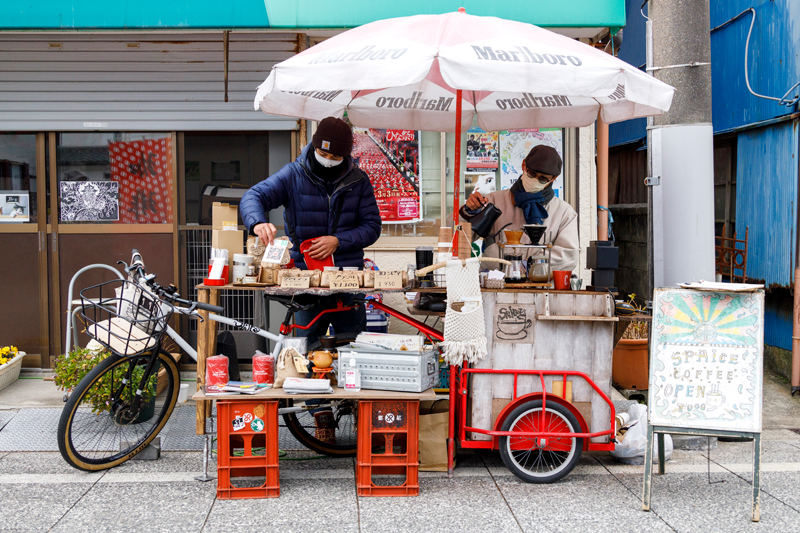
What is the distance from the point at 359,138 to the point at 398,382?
3.57 meters

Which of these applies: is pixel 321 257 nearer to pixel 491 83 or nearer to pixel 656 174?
pixel 491 83

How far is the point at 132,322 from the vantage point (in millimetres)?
4441

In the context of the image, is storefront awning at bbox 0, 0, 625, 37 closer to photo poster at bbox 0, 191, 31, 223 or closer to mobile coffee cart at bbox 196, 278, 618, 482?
photo poster at bbox 0, 191, 31, 223

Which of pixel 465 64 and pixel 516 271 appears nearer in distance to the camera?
pixel 465 64

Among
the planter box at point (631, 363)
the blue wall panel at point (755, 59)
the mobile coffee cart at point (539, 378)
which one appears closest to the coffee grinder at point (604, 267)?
the mobile coffee cart at point (539, 378)

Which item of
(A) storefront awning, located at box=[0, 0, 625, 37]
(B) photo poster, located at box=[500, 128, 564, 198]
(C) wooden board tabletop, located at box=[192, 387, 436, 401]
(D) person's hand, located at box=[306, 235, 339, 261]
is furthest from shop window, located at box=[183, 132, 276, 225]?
(C) wooden board tabletop, located at box=[192, 387, 436, 401]

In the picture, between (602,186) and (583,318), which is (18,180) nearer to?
(583,318)

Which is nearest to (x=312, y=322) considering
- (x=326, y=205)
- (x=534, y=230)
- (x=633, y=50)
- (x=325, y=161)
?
(x=326, y=205)

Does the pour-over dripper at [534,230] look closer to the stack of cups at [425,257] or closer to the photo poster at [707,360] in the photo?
the stack of cups at [425,257]

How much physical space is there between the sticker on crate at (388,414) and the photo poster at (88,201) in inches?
171

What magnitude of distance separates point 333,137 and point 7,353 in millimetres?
4467

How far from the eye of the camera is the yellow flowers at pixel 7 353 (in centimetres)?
664

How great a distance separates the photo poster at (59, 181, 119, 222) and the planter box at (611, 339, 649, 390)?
5.56 metres

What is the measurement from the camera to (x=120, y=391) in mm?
4648
